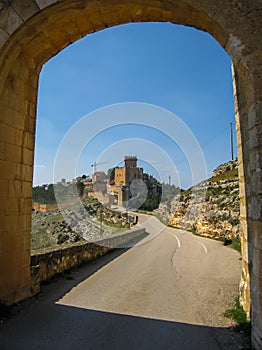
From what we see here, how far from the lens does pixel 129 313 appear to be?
434 cm

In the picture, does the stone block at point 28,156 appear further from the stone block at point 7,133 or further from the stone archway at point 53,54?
the stone block at point 7,133

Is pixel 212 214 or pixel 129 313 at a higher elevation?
pixel 212 214

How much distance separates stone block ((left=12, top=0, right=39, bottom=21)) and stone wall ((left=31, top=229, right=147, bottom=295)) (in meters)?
4.48

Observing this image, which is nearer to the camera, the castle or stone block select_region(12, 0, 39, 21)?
stone block select_region(12, 0, 39, 21)

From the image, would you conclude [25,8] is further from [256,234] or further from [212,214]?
[212,214]

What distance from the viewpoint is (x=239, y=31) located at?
2.96 m

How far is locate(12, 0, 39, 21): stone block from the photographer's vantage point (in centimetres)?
377

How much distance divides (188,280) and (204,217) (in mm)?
13776

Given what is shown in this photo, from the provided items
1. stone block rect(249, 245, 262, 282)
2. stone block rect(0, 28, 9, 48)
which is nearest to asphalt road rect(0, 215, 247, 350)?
stone block rect(249, 245, 262, 282)

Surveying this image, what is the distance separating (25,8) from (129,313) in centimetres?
490

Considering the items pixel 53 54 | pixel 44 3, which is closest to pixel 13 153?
pixel 53 54

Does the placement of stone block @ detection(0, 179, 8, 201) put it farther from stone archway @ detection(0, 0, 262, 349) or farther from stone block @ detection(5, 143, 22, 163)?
stone block @ detection(5, 143, 22, 163)

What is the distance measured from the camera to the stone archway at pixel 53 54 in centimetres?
284

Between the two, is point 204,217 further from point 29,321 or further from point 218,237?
point 29,321
